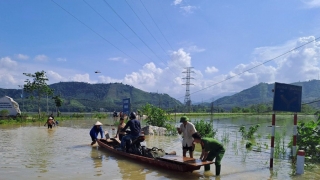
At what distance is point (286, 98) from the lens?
985cm

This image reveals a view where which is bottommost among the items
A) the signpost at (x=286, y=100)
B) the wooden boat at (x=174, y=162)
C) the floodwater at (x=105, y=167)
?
the floodwater at (x=105, y=167)

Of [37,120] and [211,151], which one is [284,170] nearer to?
[211,151]

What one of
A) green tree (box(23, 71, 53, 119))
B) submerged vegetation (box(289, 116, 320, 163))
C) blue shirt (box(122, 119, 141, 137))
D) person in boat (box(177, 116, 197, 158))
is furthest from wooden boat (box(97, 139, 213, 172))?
green tree (box(23, 71, 53, 119))

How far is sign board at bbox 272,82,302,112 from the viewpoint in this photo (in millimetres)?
9766

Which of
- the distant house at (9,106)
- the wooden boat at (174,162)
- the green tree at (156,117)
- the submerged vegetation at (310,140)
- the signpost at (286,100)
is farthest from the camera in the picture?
the distant house at (9,106)

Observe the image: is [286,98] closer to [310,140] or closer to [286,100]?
[286,100]

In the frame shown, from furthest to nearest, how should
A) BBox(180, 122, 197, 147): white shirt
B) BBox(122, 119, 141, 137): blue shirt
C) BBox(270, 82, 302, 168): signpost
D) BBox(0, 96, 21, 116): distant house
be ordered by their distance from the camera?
BBox(0, 96, 21, 116): distant house → BBox(122, 119, 141, 137): blue shirt → BBox(180, 122, 197, 147): white shirt → BBox(270, 82, 302, 168): signpost

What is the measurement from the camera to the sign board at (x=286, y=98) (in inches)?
384

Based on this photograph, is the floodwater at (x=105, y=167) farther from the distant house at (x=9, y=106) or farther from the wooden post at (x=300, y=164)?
the distant house at (x=9, y=106)

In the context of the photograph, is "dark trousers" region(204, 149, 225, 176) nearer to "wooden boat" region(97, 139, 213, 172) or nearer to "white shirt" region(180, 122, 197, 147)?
"wooden boat" region(97, 139, 213, 172)

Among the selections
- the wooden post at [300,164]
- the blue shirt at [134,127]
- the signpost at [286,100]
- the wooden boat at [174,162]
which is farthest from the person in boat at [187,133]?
the wooden post at [300,164]

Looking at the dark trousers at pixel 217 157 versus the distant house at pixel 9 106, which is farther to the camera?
the distant house at pixel 9 106

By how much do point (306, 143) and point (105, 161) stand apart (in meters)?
7.83

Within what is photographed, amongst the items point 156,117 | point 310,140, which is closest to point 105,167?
point 310,140
